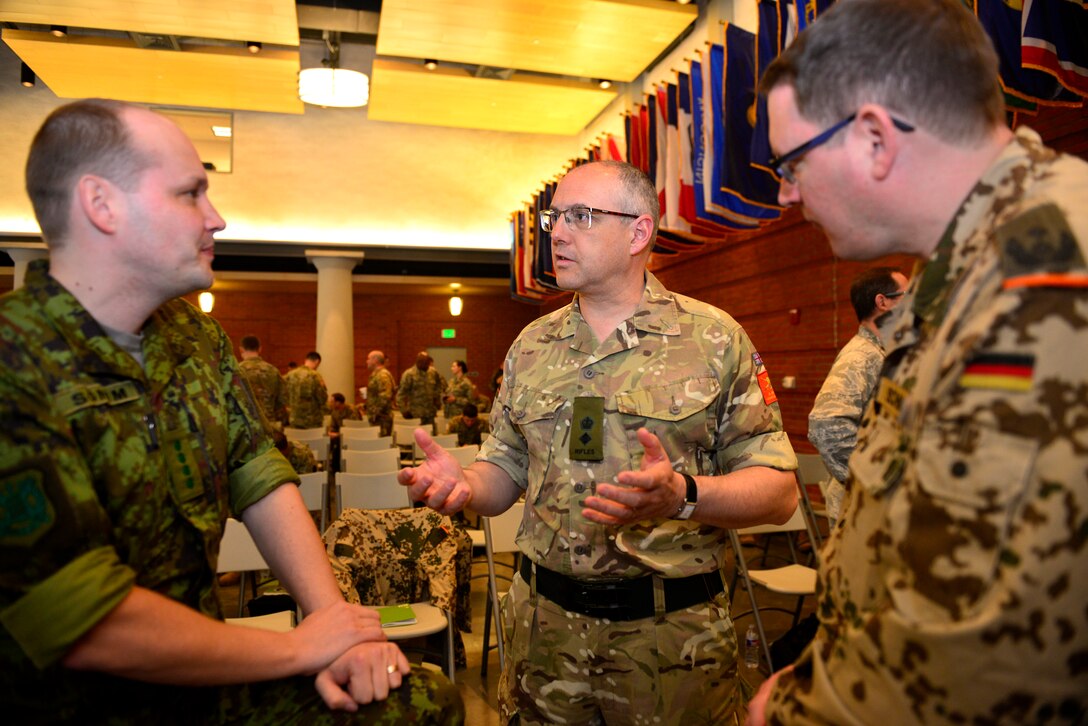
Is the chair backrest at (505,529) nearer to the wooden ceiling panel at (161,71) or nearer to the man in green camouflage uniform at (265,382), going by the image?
the man in green camouflage uniform at (265,382)

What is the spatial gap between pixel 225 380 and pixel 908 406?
1.15 metres

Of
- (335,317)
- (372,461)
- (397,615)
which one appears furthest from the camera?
A: (335,317)

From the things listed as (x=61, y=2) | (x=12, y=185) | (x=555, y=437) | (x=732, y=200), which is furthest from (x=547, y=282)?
(x=12, y=185)

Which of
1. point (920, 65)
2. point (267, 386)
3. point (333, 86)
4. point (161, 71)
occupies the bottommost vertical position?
point (267, 386)

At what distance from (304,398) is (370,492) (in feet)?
18.2

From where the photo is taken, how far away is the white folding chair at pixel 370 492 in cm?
452

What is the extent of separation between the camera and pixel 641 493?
4.66ft

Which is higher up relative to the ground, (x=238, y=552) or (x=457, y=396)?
(x=457, y=396)

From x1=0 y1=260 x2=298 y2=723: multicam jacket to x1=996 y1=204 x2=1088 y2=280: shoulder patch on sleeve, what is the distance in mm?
1162

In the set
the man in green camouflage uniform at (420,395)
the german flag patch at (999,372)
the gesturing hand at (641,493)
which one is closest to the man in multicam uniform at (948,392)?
the german flag patch at (999,372)

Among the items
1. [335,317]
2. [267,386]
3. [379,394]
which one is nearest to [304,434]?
[267,386]

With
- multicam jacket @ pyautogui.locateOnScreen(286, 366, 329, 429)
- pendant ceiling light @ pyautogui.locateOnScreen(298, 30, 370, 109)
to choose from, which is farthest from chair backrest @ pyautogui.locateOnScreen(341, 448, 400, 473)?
pendant ceiling light @ pyautogui.locateOnScreen(298, 30, 370, 109)

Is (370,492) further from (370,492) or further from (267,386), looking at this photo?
(267,386)

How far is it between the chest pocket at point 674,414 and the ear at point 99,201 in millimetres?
1204
